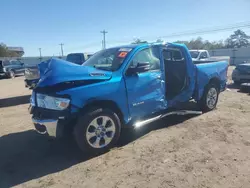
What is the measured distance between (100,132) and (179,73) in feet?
9.56

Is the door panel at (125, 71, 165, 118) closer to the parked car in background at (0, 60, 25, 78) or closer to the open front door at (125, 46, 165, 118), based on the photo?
the open front door at (125, 46, 165, 118)

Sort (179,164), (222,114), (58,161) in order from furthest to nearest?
(222,114) → (58,161) → (179,164)

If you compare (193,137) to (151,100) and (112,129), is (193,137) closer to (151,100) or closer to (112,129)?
(151,100)

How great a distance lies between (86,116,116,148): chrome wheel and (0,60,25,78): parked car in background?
814 inches

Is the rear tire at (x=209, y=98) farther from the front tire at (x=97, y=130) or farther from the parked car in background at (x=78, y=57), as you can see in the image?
the parked car in background at (x=78, y=57)

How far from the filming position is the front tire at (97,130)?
155 inches

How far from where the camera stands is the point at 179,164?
3.79 m

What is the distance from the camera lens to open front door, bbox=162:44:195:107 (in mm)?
5926

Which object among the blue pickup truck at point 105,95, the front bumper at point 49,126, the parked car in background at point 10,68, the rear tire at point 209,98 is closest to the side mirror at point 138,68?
the blue pickup truck at point 105,95

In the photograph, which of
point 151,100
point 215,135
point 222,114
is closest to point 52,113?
point 151,100

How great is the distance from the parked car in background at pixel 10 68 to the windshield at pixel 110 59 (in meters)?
19.3

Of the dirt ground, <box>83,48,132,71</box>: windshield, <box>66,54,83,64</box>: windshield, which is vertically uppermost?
<box>83,48,132,71</box>: windshield

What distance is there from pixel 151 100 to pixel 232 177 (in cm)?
211

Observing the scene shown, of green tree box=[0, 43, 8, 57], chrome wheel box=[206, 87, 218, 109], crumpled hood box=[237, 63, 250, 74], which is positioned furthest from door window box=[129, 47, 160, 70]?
green tree box=[0, 43, 8, 57]
